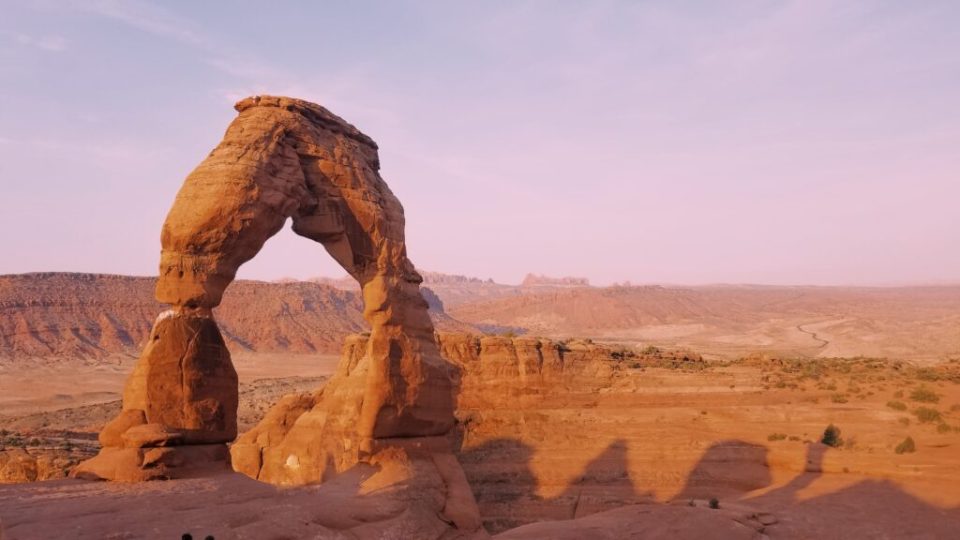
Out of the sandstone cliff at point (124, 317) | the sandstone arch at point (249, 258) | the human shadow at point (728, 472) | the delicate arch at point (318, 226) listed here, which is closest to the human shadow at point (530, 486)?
the human shadow at point (728, 472)

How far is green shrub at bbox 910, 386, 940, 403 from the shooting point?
27663mm

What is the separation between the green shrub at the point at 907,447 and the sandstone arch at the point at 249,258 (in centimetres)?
1669

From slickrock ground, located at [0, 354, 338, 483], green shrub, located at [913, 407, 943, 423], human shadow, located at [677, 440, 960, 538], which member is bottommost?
slickrock ground, located at [0, 354, 338, 483]

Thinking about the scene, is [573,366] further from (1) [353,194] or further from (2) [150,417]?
(2) [150,417]

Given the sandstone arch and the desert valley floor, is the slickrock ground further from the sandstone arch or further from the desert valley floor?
the sandstone arch

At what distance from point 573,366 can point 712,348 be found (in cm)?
5851

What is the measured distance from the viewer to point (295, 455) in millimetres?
21719

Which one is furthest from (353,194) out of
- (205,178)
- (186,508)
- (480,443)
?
(480,443)

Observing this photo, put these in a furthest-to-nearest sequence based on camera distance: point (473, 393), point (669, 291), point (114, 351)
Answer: point (669, 291), point (114, 351), point (473, 393)

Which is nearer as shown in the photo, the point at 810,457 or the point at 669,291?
the point at 810,457

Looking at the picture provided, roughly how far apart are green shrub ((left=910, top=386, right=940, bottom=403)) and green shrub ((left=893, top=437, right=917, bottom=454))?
4283 mm

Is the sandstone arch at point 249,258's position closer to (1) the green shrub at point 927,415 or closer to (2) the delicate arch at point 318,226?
(2) the delicate arch at point 318,226

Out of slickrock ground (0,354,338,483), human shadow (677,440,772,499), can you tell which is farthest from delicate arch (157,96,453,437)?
human shadow (677,440,772,499)

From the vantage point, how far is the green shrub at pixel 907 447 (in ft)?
78.2
